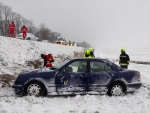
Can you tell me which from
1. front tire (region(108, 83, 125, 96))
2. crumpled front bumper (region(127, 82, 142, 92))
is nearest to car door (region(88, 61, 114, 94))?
front tire (region(108, 83, 125, 96))

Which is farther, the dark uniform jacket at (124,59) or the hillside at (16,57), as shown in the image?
the hillside at (16,57)

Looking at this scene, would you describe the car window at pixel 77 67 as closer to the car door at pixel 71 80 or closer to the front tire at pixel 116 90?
the car door at pixel 71 80

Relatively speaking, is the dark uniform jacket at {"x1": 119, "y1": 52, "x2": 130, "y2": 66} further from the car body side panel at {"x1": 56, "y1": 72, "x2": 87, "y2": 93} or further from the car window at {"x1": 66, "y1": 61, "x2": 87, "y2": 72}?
the car body side panel at {"x1": 56, "y1": 72, "x2": 87, "y2": 93}

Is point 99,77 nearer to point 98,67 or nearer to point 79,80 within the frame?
point 98,67

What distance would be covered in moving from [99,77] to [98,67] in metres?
0.40

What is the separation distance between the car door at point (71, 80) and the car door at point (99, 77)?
27 centimetres

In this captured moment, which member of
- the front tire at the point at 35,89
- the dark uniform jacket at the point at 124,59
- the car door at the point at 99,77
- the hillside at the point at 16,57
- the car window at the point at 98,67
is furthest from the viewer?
the hillside at the point at 16,57

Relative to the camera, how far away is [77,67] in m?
7.18

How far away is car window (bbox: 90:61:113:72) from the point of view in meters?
7.26

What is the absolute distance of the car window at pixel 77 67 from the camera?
710 centimetres

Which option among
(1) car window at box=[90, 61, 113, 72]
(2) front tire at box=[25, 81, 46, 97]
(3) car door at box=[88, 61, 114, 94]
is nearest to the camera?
(2) front tire at box=[25, 81, 46, 97]

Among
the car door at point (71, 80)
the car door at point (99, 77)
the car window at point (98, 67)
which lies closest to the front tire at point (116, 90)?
the car door at point (99, 77)

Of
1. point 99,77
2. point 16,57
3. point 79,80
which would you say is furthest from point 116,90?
point 16,57

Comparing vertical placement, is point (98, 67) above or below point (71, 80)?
above
